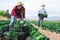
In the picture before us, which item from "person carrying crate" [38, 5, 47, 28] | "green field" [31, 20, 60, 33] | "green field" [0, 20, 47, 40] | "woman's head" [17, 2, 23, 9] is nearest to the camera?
"green field" [0, 20, 47, 40]

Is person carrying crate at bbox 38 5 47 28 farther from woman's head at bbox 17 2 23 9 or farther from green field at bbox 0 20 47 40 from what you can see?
woman's head at bbox 17 2 23 9

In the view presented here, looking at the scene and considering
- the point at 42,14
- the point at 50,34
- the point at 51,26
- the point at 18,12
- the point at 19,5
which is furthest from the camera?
the point at 51,26

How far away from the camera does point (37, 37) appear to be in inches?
300

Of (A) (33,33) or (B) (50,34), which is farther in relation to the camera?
(B) (50,34)

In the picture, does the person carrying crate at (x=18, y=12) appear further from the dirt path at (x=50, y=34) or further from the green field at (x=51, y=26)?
the green field at (x=51, y=26)

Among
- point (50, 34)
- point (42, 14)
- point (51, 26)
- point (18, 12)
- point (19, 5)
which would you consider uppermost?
point (19, 5)

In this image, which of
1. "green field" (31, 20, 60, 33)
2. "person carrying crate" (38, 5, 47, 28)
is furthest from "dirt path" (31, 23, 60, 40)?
"person carrying crate" (38, 5, 47, 28)

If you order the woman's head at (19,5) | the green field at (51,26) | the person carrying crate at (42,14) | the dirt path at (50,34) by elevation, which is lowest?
the dirt path at (50,34)

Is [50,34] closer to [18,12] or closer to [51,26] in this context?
[51,26]

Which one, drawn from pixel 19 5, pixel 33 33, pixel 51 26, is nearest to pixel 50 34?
pixel 51 26

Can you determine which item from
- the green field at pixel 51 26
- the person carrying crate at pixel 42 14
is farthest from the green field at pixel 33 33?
the green field at pixel 51 26

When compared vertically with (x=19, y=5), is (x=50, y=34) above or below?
below

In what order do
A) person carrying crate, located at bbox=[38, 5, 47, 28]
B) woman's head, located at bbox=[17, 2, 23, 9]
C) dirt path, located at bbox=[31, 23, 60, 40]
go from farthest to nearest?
dirt path, located at bbox=[31, 23, 60, 40] → person carrying crate, located at bbox=[38, 5, 47, 28] → woman's head, located at bbox=[17, 2, 23, 9]

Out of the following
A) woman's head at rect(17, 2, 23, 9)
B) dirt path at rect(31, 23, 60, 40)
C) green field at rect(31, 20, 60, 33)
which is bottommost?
dirt path at rect(31, 23, 60, 40)
